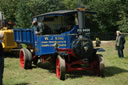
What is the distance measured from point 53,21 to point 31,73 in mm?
2303

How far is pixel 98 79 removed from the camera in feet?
25.2

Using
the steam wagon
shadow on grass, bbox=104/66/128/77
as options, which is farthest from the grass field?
the steam wagon

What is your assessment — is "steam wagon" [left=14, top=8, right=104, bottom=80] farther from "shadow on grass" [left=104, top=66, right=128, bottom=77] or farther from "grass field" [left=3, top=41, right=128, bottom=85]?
"shadow on grass" [left=104, top=66, right=128, bottom=77]

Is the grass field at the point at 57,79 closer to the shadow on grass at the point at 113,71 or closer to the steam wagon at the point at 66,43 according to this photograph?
the shadow on grass at the point at 113,71

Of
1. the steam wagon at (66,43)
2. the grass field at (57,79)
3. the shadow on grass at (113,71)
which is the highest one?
the steam wagon at (66,43)

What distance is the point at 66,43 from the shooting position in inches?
315

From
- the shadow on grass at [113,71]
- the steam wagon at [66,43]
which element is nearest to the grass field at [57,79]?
the shadow on grass at [113,71]

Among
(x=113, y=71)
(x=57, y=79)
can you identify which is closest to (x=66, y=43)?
(x=57, y=79)

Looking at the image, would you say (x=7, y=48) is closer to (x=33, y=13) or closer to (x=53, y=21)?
(x=53, y=21)

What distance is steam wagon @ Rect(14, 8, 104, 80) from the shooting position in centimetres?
773

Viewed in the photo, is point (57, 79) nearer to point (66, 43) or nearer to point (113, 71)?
point (66, 43)

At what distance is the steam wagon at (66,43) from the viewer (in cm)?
773

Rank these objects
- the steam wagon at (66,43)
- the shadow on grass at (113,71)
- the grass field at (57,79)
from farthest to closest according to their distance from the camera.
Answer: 1. the shadow on grass at (113,71)
2. the steam wagon at (66,43)
3. the grass field at (57,79)

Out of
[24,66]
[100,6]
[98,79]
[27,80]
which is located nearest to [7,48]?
[24,66]
